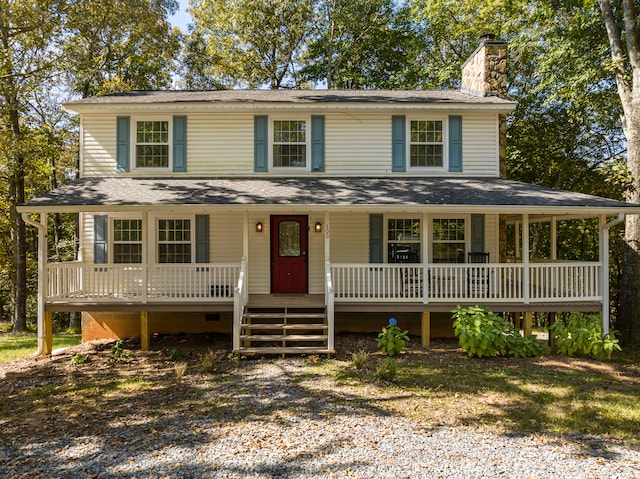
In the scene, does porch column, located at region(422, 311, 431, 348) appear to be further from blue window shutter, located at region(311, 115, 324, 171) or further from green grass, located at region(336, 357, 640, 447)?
blue window shutter, located at region(311, 115, 324, 171)

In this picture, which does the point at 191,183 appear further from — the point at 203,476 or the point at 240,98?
the point at 203,476

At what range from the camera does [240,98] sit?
11.7 m

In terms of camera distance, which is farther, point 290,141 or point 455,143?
point 290,141

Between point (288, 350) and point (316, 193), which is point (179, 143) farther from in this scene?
point (288, 350)

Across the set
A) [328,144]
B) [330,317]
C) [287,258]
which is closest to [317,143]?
[328,144]

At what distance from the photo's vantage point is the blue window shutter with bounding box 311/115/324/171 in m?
11.1

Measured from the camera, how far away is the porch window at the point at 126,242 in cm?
1059

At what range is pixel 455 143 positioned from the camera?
434 inches

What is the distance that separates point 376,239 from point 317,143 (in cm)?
303

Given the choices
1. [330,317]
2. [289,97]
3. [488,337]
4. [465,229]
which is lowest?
[488,337]

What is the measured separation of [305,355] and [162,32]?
1565 centimetres

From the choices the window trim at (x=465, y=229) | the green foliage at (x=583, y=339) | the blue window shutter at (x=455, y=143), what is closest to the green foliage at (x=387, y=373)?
Result: the green foliage at (x=583, y=339)

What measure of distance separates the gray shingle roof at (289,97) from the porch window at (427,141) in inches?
23.8

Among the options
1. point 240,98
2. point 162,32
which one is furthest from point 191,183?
point 162,32
